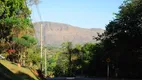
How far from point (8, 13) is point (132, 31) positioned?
69.9 feet

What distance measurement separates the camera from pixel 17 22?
146 ft

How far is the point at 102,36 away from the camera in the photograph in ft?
201

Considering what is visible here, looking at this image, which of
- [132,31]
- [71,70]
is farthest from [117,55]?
[71,70]

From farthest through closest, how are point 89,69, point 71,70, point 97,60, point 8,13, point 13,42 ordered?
1. point 71,70
2. point 89,69
3. point 97,60
4. point 13,42
5. point 8,13

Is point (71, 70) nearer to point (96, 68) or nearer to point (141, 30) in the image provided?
point (96, 68)

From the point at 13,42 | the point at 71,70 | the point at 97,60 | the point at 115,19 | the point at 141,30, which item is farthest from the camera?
the point at 71,70

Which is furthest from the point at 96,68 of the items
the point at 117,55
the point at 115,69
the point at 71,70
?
the point at 71,70

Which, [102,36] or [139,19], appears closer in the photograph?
[139,19]

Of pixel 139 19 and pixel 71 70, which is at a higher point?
pixel 139 19

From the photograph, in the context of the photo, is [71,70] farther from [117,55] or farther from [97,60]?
[117,55]

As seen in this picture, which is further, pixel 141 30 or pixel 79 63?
pixel 79 63

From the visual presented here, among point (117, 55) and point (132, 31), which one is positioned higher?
point (132, 31)

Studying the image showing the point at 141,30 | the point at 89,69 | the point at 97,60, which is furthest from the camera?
the point at 89,69

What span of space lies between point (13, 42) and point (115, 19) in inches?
799
